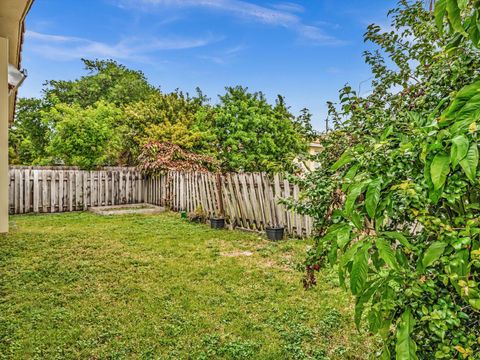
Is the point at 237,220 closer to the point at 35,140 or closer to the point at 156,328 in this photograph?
the point at 156,328

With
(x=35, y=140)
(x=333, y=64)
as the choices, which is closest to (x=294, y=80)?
(x=333, y=64)

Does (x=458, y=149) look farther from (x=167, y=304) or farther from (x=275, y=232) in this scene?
(x=275, y=232)

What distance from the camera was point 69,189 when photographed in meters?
10.4

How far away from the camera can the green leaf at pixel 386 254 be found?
2.88ft

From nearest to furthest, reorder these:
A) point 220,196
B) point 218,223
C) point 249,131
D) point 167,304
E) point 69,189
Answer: point 167,304 → point 218,223 → point 220,196 → point 69,189 → point 249,131

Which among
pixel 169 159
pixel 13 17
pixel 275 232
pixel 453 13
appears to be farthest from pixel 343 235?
pixel 169 159

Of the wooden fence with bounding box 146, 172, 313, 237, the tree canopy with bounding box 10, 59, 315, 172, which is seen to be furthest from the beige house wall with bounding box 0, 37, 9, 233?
the tree canopy with bounding box 10, 59, 315, 172

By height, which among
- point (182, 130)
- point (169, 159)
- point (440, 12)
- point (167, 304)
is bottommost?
point (167, 304)

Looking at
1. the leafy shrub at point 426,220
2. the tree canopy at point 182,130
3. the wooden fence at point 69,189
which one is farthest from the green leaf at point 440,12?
the wooden fence at point 69,189

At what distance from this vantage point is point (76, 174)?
10625 millimetres

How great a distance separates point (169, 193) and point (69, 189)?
3361mm

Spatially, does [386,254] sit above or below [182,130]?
below

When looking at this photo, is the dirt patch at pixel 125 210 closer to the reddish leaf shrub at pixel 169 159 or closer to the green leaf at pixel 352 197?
the reddish leaf shrub at pixel 169 159

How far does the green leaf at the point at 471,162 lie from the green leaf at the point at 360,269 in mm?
325
